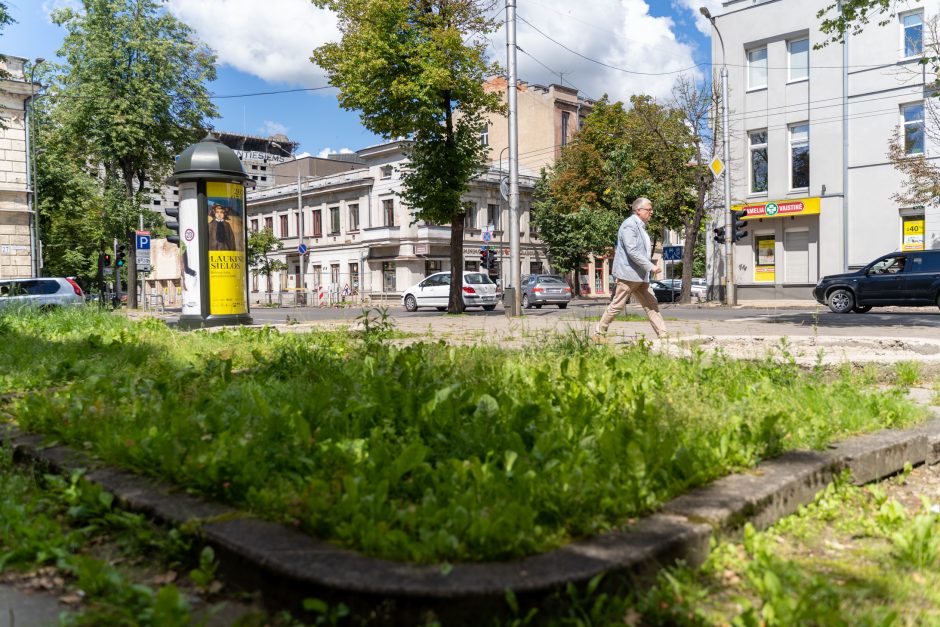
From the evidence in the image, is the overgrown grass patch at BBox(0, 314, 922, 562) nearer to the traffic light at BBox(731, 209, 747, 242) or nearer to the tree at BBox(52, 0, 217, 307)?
the traffic light at BBox(731, 209, 747, 242)

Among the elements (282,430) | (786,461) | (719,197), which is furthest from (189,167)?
(719,197)

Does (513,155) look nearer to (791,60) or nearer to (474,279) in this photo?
(474,279)

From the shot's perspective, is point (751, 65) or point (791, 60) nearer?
point (791, 60)

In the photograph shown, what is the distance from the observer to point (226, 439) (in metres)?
3.28

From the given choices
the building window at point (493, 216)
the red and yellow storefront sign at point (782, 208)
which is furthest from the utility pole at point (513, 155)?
the building window at point (493, 216)

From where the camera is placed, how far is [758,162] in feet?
111

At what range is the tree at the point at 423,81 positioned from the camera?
2183cm

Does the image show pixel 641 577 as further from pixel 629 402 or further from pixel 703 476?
pixel 629 402

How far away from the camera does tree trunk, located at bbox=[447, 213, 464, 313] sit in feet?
79.2

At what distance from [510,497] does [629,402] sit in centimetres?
177

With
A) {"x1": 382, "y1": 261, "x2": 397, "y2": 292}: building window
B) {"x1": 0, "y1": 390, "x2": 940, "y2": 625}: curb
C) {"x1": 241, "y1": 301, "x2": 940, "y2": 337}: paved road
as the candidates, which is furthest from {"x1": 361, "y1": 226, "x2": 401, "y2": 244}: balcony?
{"x1": 0, "y1": 390, "x2": 940, "y2": 625}: curb

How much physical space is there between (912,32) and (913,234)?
7570mm

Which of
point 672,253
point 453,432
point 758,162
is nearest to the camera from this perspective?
point 453,432

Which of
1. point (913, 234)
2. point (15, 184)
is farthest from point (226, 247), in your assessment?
point (15, 184)
